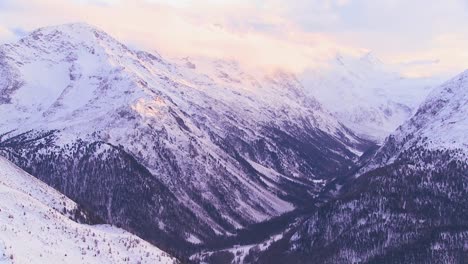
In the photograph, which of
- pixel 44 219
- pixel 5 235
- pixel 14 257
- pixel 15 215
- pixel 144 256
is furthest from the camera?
pixel 144 256

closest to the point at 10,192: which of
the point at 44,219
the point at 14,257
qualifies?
the point at 44,219

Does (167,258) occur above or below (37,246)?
below

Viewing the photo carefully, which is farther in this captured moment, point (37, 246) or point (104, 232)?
point (104, 232)

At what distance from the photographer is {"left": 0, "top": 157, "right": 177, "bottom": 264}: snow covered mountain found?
135 m

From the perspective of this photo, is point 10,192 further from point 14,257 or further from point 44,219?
point 14,257

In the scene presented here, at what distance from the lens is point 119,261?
167500 millimetres

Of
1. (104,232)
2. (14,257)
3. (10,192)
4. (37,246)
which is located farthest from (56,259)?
(104,232)

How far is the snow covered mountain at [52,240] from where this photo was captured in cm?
13525

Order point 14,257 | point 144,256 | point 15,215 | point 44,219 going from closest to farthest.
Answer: point 14,257, point 15,215, point 44,219, point 144,256

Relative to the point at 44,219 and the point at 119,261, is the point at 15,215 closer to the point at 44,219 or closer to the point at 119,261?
the point at 44,219

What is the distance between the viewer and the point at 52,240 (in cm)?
15438

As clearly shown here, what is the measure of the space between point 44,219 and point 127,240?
3002cm

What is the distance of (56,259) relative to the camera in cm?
14275

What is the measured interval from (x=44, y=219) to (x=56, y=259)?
25.4 m
